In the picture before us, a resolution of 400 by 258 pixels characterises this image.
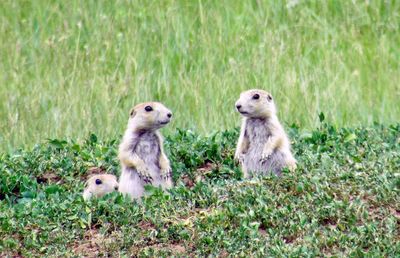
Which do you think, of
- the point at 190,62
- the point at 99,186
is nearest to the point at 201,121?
the point at 190,62

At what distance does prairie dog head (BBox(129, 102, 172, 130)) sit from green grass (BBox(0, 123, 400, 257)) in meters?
0.54

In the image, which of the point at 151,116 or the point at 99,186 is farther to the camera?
the point at 151,116

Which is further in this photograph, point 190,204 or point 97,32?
point 97,32

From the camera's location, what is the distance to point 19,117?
1230 centimetres

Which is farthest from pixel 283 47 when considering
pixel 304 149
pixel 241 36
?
pixel 304 149

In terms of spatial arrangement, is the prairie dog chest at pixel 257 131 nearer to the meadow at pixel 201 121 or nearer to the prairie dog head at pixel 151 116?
Answer: the meadow at pixel 201 121

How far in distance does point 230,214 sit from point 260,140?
157 centimetres

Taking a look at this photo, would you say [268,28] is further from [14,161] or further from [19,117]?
[14,161]

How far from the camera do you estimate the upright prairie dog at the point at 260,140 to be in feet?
32.4

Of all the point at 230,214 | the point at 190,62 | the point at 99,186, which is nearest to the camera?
the point at 230,214

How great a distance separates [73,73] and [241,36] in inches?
80.7

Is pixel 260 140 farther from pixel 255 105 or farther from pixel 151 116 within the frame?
pixel 151 116

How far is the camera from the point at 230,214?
8.63 meters

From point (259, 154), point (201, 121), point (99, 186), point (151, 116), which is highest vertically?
point (151, 116)
